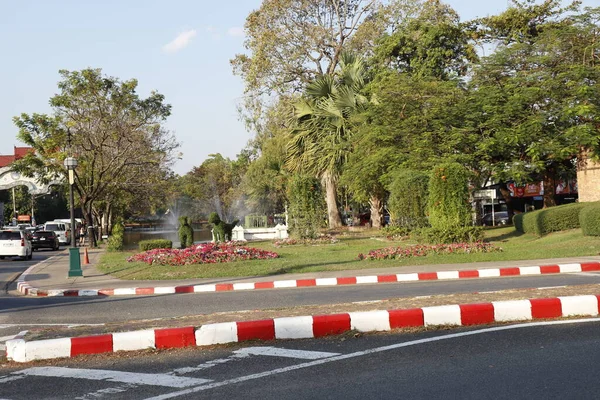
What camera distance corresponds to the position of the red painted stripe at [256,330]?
325 inches

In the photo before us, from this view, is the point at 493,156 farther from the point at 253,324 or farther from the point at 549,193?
the point at 253,324

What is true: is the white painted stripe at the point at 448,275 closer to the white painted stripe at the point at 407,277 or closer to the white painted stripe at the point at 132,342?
the white painted stripe at the point at 407,277

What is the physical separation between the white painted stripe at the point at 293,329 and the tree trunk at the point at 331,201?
3218 cm

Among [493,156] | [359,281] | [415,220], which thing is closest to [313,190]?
[415,220]

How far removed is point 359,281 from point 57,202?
8959 cm

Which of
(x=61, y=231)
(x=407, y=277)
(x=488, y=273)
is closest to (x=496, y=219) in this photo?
(x=61, y=231)

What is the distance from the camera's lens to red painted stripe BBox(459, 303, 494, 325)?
8.74 m

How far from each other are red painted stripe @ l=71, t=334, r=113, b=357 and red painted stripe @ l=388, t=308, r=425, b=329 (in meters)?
3.30

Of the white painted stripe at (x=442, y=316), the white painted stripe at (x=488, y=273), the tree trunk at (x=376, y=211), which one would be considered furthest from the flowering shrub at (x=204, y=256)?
the tree trunk at (x=376, y=211)

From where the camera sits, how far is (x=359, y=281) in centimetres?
1702

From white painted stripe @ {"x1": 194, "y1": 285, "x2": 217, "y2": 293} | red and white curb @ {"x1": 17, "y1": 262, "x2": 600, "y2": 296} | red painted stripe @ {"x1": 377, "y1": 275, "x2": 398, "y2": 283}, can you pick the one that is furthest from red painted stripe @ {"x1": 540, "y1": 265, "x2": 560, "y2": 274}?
white painted stripe @ {"x1": 194, "y1": 285, "x2": 217, "y2": 293}

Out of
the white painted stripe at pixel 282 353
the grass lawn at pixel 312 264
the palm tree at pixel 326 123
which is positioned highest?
the palm tree at pixel 326 123

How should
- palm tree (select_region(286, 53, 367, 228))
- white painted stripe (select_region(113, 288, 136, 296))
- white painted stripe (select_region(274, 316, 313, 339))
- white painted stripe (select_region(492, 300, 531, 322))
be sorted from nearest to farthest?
white painted stripe (select_region(274, 316, 313, 339)) < white painted stripe (select_region(492, 300, 531, 322)) < white painted stripe (select_region(113, 288, 136, 296)) < palm tree (select_region(286, 53, 367, 228))

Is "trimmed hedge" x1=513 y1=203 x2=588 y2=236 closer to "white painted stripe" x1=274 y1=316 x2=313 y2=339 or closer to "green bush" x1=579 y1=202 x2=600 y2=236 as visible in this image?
"green bush" x1=579 y1=202 x2=600 y2=236
